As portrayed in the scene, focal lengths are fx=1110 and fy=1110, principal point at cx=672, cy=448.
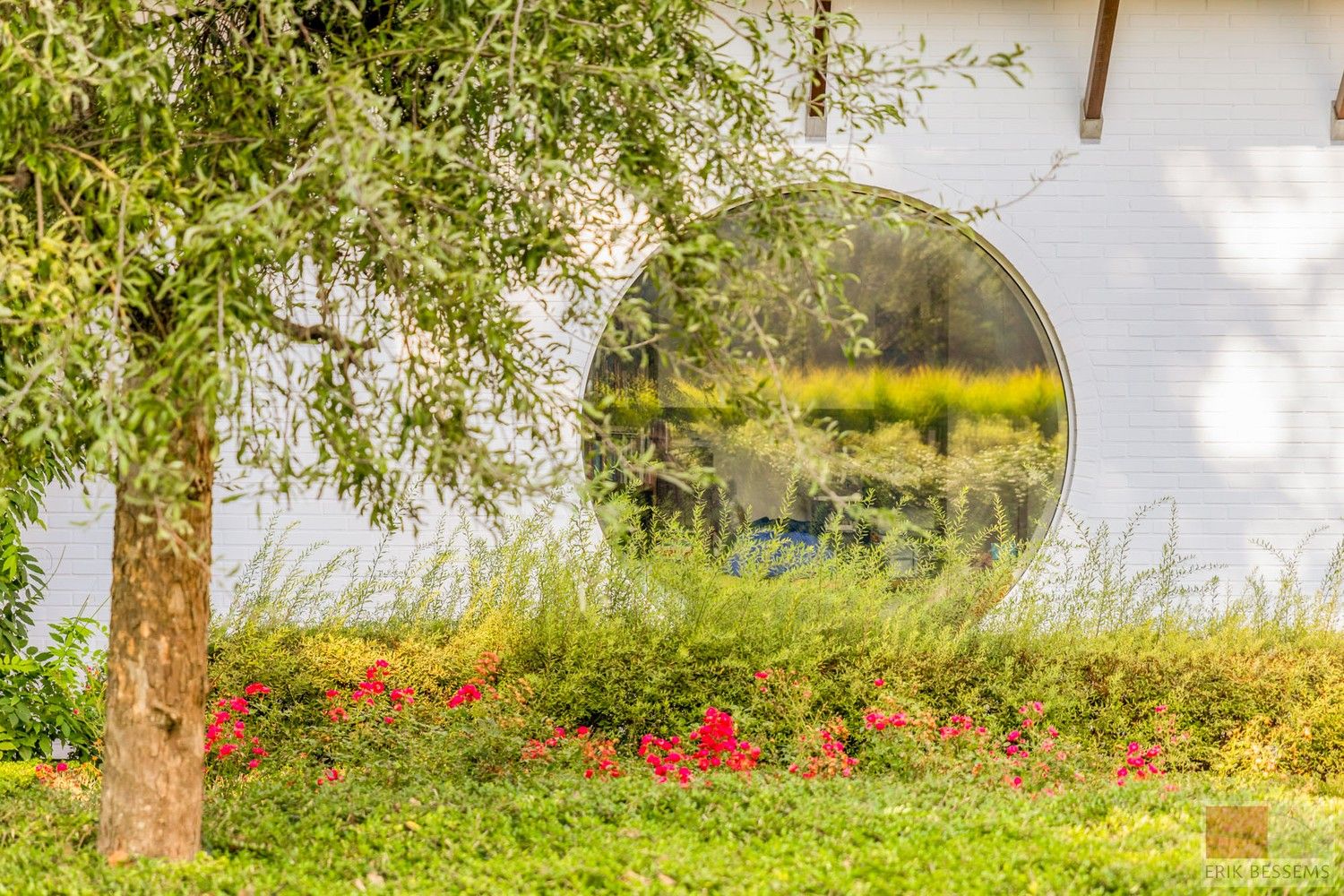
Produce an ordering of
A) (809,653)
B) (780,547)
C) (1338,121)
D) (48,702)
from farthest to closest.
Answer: (1338,121)
(780,547)
(48,702)
(809,653)

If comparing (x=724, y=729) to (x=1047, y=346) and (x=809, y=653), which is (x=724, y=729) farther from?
(x=1047, y=346)

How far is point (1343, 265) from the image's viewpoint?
543 centimetres

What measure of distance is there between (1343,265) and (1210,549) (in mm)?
1549

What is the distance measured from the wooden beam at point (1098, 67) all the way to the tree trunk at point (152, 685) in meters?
4.42

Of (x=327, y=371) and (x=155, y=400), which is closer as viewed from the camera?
(x=155, y=400)

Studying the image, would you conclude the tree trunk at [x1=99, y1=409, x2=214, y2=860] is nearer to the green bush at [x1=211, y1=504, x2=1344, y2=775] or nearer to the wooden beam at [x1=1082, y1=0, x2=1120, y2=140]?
the green bush at [x1=211, y1=504, x2=1344, y2=775]

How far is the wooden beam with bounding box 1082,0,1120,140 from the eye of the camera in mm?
5078

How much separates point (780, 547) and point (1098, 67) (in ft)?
8.91

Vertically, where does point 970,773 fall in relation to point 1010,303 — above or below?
below

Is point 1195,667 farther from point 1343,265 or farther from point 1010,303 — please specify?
point 1343,265

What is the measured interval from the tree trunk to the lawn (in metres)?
0.10

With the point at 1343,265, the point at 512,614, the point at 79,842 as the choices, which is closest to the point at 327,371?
the point at 79,842

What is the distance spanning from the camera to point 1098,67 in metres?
5.23

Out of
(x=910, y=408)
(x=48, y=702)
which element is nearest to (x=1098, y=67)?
(x=910, y=408)
